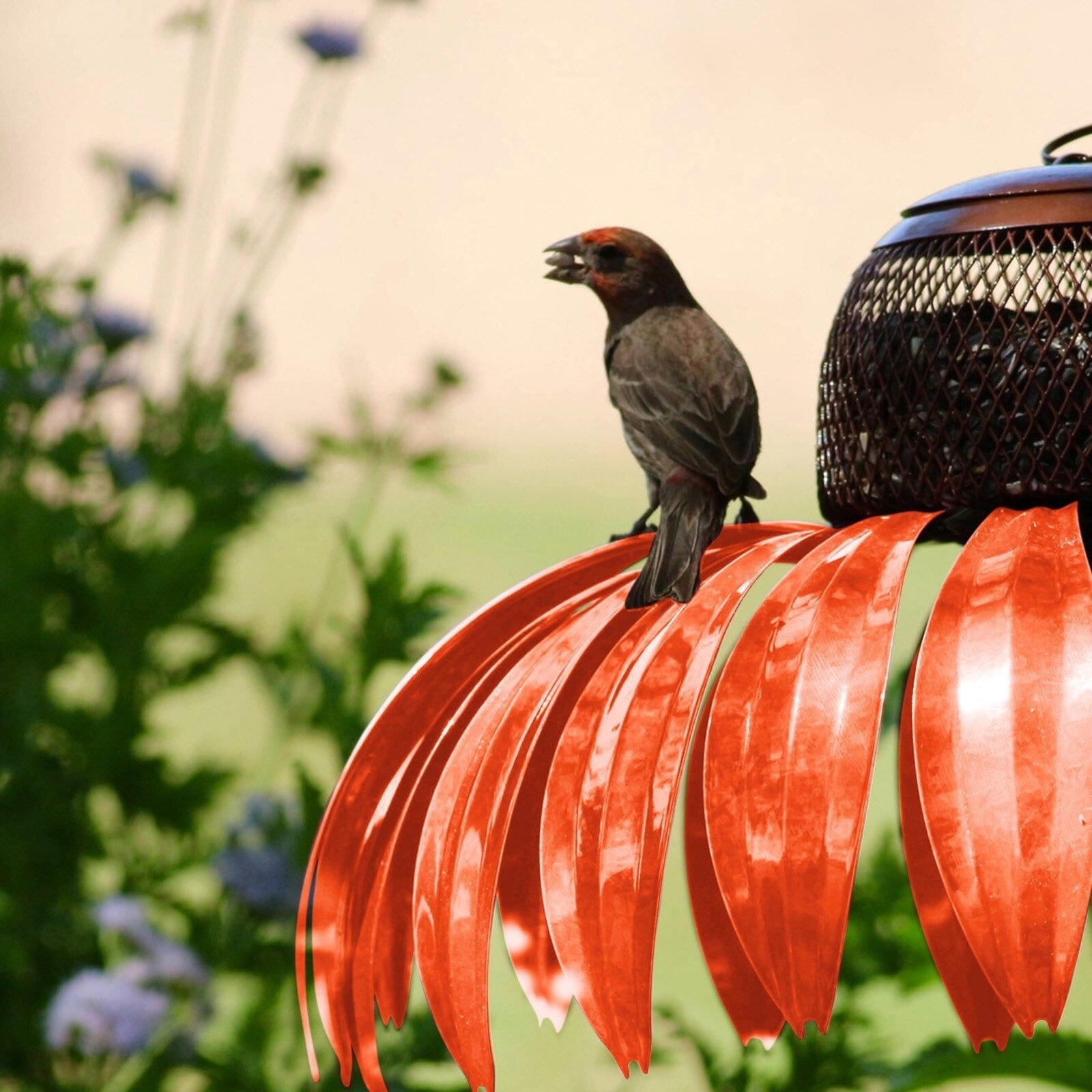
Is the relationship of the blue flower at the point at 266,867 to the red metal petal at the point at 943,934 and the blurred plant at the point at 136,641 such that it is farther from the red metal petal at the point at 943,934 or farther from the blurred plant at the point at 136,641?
the red metal petal at the point at 943,934

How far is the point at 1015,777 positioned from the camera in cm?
68

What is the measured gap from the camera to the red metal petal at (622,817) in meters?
0.73

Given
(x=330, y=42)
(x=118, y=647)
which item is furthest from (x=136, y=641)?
(x=330, y=42)

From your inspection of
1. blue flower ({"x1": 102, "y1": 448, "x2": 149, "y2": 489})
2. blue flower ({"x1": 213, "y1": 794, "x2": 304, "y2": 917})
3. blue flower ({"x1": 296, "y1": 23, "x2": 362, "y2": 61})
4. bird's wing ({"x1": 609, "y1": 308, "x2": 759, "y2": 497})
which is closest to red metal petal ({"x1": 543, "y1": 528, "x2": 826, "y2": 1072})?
bird's wing ({"x1": 609, "y1": 308, "x2": 759, "y2": 497})

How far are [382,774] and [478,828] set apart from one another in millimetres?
165

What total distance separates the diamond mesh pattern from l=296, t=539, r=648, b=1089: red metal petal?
0.23 m

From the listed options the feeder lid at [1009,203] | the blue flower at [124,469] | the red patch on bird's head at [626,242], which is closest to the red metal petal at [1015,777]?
the feeder lid at [1009,203]

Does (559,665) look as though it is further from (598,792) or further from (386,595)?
(386,595)

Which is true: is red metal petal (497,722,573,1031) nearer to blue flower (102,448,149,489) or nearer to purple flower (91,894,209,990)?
purple flower (91,894,209,990)

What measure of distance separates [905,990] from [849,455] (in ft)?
2.38

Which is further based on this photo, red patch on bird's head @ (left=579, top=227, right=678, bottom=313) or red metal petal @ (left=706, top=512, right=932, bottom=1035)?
red patch on bird's head @ (left=579, top=227, right=678, bottom=313)

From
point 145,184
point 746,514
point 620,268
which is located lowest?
point 746,514

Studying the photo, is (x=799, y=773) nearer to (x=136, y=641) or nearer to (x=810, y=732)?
(x=810, y=732)

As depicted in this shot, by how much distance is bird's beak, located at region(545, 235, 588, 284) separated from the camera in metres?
1.35
